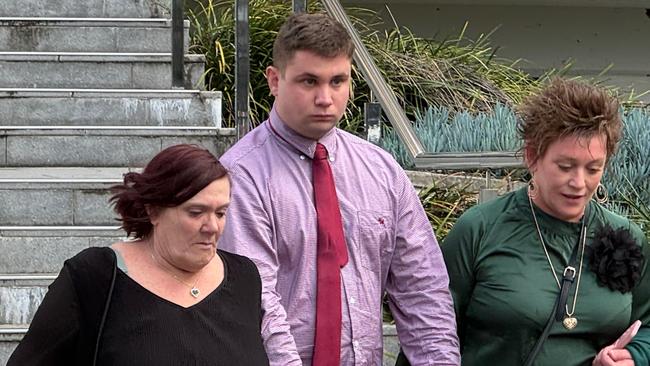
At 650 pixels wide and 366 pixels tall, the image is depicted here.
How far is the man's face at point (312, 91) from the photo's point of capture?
10.4 feet

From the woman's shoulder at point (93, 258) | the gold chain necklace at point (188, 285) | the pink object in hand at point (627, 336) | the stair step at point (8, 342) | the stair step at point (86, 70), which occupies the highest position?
the stair step at point (86, 70)

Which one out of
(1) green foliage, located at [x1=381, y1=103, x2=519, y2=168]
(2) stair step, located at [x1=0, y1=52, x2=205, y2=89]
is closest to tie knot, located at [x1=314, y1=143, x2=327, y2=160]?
(1) green foliage, located at [x1=381, y1=103, x2=519, y2=168]

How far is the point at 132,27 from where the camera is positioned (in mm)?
7238

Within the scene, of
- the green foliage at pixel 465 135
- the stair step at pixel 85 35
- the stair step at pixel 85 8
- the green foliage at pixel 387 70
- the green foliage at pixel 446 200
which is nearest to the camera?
the green foliage at pixel 446 200

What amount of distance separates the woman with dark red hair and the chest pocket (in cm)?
37

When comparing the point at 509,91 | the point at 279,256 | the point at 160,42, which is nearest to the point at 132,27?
the point at 160,42

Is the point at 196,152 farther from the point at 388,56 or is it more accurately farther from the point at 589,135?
the point at 388,56

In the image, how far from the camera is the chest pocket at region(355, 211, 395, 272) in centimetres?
328

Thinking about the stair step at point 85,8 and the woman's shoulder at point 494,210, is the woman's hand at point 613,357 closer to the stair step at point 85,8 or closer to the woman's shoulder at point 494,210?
the woman's shoulder at point 494,210

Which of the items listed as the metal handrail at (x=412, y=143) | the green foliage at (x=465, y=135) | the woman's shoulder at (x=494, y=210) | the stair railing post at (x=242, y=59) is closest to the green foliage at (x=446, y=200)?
the green foliage at (x=465, y=135)

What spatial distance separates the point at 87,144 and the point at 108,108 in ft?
1.25

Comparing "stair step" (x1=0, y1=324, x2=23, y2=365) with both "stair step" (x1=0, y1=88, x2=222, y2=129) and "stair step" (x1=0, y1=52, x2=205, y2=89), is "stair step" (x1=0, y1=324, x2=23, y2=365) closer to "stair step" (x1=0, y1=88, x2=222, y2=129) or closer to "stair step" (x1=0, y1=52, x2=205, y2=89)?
"stair step" (x1=0, y1=88, x2=222, y2=129)

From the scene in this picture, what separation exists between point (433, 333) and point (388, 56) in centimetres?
409

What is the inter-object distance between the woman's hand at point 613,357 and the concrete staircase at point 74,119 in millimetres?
2576
